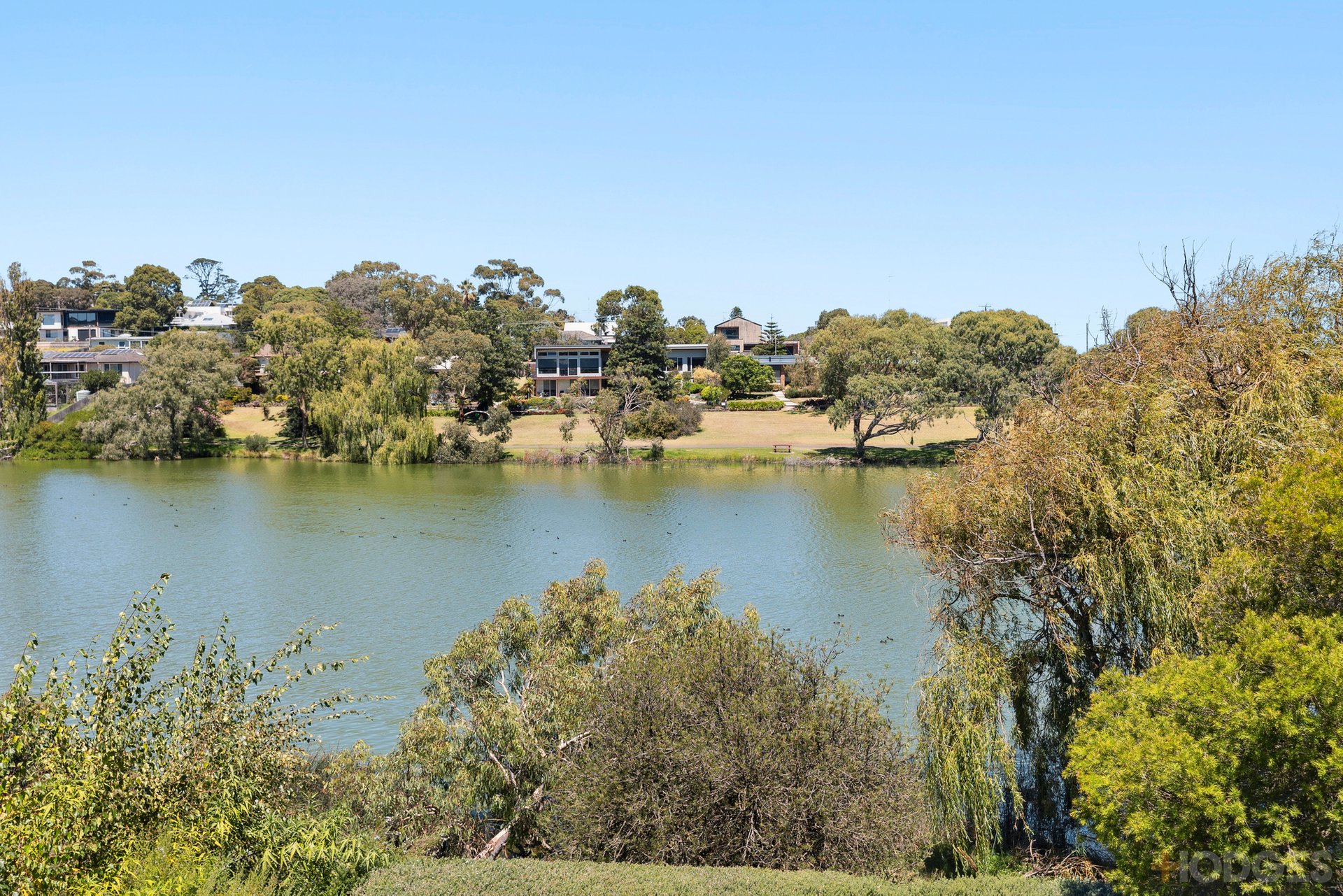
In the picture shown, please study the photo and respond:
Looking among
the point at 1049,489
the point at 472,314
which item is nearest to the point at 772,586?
the point at 1049,489

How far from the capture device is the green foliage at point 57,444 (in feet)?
221

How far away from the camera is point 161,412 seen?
222 feet

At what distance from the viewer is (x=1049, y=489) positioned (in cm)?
1495

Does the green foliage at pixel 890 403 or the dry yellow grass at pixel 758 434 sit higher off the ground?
the green foliage at pixel 890 403

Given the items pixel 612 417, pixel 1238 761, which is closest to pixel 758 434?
pixel 612 417

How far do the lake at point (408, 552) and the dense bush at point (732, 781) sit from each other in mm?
6432

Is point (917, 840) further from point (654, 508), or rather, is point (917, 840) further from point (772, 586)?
point (654, 508)

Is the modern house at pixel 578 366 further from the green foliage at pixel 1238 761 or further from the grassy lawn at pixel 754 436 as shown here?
the green foliage at pixel 1238 761

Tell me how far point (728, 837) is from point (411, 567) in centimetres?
2352

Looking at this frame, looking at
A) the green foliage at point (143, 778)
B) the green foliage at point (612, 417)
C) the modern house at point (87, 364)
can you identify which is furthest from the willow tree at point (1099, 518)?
the modern house at point (87, 364)

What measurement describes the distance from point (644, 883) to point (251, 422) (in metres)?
73.6

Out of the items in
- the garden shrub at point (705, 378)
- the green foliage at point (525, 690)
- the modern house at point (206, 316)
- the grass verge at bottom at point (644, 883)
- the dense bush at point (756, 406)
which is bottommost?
the grass verge at bottom at point (644, 883)

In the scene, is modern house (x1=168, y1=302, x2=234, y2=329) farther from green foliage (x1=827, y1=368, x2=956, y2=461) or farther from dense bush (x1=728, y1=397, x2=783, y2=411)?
green foliage (x1=827, y1=368, x2=956, y2=461)

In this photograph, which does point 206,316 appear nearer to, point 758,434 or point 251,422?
point 251,422
